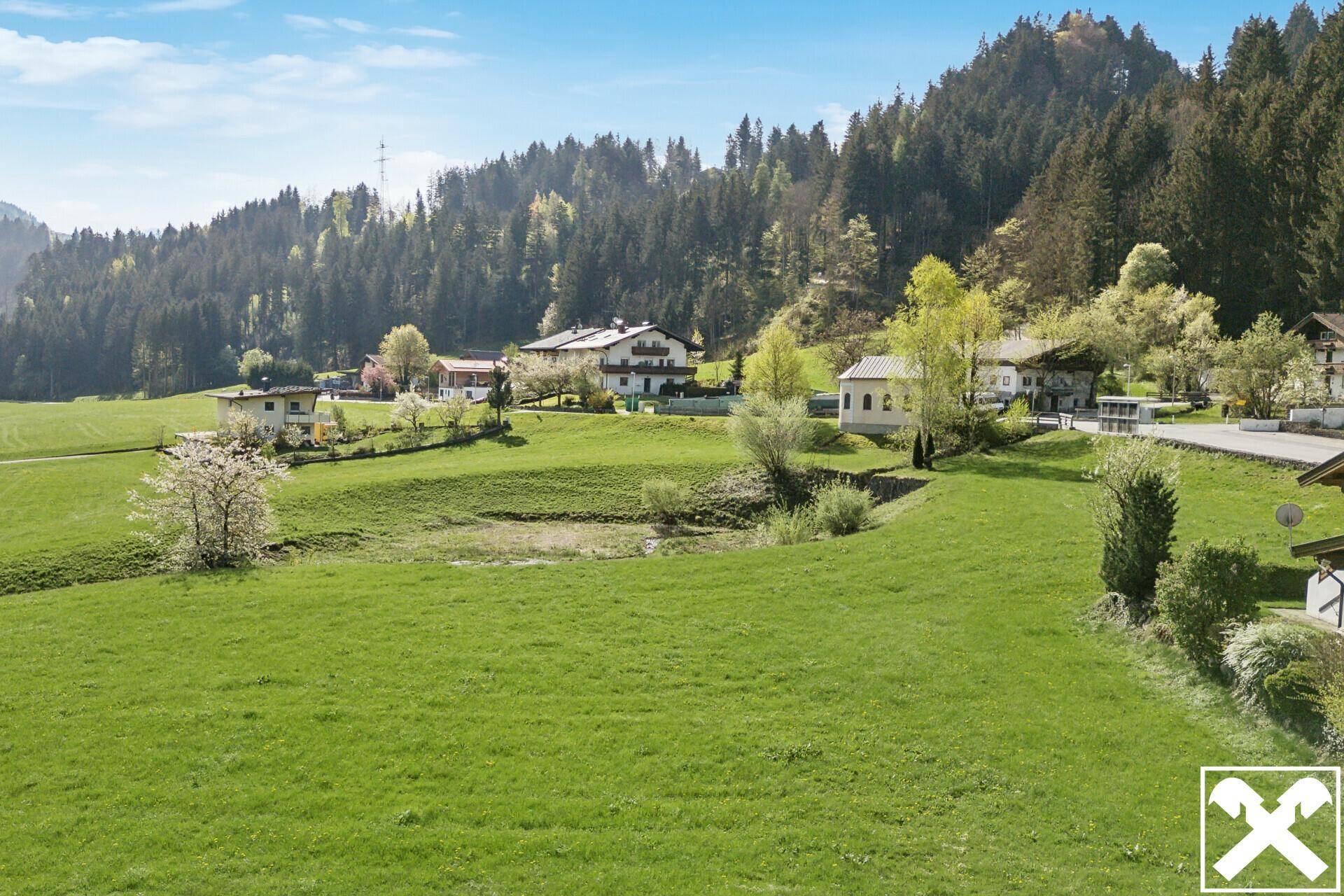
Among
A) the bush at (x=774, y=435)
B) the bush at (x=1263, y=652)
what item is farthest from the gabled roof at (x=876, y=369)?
the bush at (x=1263, y=652)

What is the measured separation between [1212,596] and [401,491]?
4085 cm

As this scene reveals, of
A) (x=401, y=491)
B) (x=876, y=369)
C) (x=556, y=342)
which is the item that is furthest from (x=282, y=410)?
(x=876, y=369)

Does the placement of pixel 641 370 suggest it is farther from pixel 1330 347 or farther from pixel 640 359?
pixel 1330 347

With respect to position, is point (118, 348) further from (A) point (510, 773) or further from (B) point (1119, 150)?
(A) point (510, 773)

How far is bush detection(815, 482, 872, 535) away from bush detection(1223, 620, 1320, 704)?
20.3 metres

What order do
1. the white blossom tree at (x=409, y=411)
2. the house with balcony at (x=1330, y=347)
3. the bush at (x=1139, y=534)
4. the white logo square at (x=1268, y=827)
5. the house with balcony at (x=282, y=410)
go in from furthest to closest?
1. the white blossom tree at (x=409, y=411)
2. the house with balcony at (x=282, y=410)
3. the house with balcony at (x=1330, y=347)
4. the bush at (x=1139, y=534)
5. the white logo square at (x=1268, y=827)

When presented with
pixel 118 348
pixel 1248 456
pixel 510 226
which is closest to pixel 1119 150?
pixel 1248 456

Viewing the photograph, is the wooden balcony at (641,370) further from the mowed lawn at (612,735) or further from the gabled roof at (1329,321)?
the mowed lawn at (612,735)

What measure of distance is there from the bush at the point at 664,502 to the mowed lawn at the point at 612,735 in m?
15.8

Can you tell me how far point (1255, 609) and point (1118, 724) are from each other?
548 centimetres

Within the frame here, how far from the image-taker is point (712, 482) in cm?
5184

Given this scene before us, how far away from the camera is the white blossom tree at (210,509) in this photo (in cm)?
3425

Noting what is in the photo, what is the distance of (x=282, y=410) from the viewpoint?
7181 centimetres

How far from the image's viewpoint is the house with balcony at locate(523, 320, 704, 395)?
320 feet
